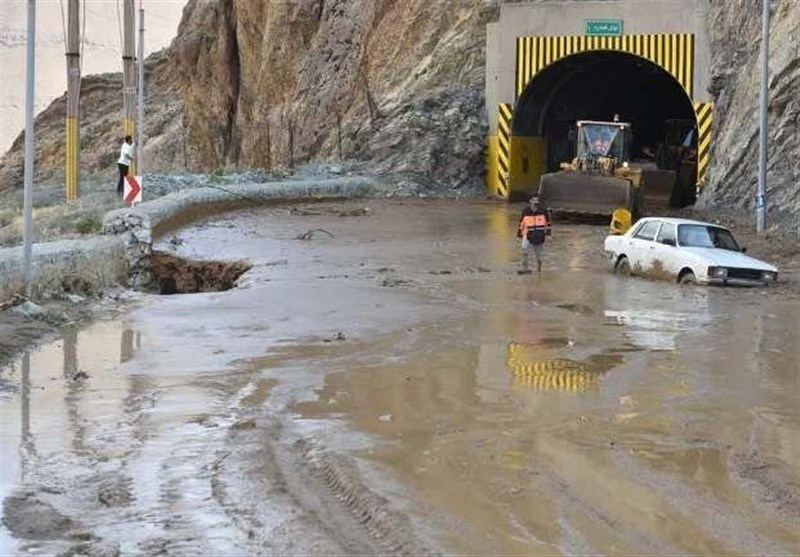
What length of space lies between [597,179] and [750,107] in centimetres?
459

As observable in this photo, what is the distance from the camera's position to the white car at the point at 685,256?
846 inches

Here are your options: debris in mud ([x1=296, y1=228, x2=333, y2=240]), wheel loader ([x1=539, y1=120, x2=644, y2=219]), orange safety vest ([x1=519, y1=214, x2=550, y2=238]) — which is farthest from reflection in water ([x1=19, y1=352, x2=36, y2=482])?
wheel loader ([x1=539, y1=120, x2=644, y2=219])

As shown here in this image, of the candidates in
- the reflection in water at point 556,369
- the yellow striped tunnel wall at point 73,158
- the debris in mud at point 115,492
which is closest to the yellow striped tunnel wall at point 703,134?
the yellow striped tunnel wall at point 73,158

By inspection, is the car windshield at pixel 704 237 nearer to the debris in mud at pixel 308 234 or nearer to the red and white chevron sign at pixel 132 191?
the debris in mud at pixel 308 234

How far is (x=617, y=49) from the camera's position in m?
42.7

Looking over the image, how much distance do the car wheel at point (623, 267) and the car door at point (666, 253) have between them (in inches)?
29.5

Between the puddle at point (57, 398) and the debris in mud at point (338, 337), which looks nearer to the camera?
the puddle at point (57, 398)

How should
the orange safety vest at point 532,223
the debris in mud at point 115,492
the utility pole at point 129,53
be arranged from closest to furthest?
1. the debris in mud at point 115,492
2. the orange safety vest at point 532,223
3. the utility pole at point 129,53

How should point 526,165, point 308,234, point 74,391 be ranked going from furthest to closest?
1. point 526,165
2. point 308,234
3. point 74,391

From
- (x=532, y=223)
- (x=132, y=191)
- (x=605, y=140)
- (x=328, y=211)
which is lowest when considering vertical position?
(x=532, y=223)

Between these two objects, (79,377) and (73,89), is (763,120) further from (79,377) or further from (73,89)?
(79,377)

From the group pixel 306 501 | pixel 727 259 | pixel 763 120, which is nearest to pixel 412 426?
pixel 306 501

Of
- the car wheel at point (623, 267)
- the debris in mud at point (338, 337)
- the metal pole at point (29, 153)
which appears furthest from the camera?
Answer: the car wheel at point (623, 267)

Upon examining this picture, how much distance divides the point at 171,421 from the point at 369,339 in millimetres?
4950
